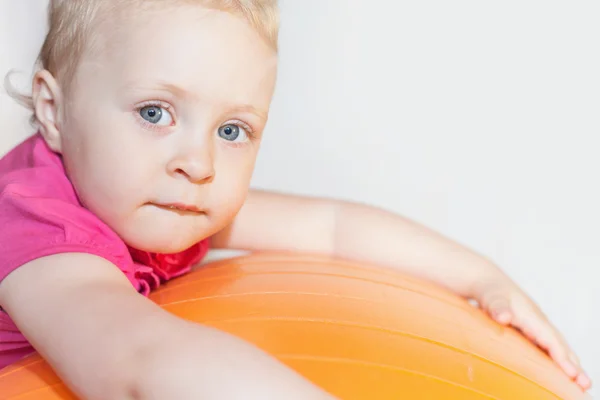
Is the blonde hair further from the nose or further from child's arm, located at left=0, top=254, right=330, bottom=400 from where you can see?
child's arm, located at left=0, top=254, right=330, bottom=400

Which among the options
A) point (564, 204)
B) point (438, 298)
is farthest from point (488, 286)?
point (564, 204)

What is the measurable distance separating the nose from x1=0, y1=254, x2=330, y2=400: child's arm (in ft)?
0.41

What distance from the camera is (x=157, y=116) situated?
937mm

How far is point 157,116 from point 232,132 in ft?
0.32

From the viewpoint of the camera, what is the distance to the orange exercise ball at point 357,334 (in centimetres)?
80

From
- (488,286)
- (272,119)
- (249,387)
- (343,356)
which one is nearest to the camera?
(249,387)

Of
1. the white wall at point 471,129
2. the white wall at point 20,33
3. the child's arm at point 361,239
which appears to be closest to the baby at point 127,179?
the child's arm at point 361,239

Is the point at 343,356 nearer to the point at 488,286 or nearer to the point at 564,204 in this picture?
the point at 488,286

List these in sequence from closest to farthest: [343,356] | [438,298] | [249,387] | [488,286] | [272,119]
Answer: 1. [249,387]
2. [343,356]
3. [438,298]
4. [488,286]
5. [272,119]

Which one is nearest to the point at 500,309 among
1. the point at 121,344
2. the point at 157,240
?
the point at 157,240

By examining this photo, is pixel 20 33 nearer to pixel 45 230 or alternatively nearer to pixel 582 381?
Result: pixel 45 230

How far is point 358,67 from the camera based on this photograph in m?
1.67

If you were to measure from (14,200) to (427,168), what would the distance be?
0.94m

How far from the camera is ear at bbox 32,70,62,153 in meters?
1.01
